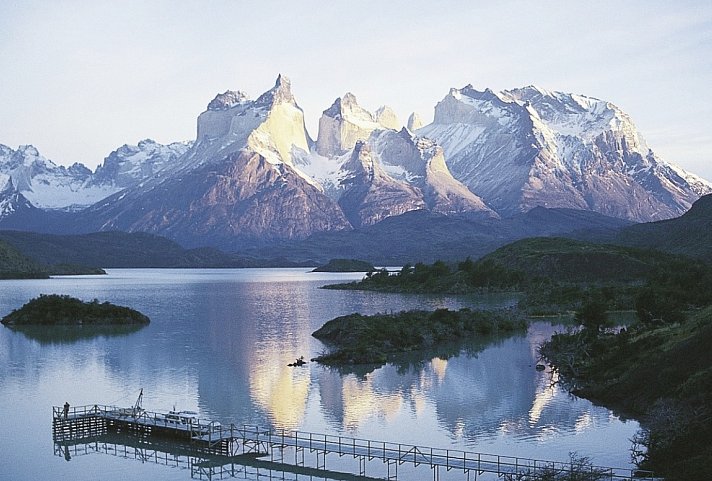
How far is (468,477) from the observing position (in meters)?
49.7

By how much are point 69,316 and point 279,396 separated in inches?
2590

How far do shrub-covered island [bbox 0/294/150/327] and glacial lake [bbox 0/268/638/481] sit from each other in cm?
865

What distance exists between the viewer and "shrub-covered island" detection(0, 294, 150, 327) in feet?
424

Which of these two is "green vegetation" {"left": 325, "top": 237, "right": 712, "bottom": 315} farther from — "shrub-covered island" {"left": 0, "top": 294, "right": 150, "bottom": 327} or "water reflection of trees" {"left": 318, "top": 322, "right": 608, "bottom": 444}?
"shrub-covered island" {"left": 0, "top": 294, "right": 150, "bottom": 327}

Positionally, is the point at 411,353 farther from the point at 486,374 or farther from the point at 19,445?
the point at 19,445

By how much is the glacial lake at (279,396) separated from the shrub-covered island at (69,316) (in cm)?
865

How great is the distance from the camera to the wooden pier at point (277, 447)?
49.9 metres

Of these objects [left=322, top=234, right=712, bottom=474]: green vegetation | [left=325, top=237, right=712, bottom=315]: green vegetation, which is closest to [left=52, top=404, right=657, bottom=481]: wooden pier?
[left=322, top=234, right=712, bottom=474]: green vegetation

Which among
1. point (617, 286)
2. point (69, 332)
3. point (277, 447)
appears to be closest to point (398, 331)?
point (69, 332)

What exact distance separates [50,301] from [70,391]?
59131 millimetres

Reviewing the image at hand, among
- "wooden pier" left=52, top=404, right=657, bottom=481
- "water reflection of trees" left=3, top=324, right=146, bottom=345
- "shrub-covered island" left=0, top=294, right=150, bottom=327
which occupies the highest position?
"shrub-covered island" left=0, top=294, right=150, bottom=327

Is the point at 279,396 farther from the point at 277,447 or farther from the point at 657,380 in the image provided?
the point at 657,380

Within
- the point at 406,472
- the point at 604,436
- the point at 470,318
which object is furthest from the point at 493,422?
the point at 470,318

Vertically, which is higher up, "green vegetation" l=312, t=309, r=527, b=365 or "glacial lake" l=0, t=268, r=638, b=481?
"green vegetation" l=312, t=309, r=527, b=365
